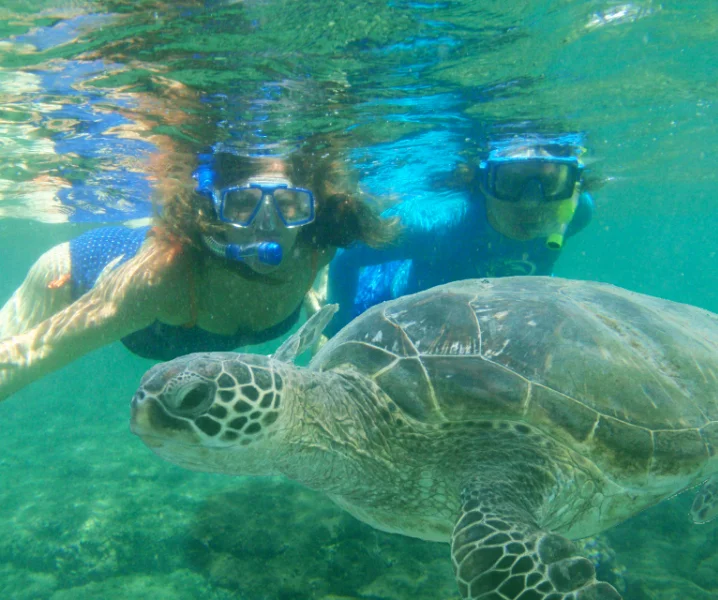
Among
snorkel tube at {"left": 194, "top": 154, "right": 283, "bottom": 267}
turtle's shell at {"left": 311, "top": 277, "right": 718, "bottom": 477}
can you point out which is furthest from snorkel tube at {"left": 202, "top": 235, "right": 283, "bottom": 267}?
turtle's shell at {"left": 311, "top": 277, "right": 718, "bottom": 477}

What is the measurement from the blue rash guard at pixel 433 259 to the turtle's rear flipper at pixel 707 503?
3.57 m

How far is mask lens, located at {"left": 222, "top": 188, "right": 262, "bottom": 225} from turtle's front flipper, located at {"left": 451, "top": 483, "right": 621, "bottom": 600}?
339cm

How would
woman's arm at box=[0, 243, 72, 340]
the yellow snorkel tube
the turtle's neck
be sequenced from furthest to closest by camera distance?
the yellow snorkel tube → woman's arm at box=[0, 243, 72, 340] → the turtle's neck

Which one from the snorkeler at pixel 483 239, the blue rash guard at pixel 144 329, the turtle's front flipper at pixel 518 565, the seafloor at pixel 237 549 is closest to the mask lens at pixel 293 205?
the blue rash guard at pixel 144 329

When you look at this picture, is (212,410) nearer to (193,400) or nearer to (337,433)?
(193,400)

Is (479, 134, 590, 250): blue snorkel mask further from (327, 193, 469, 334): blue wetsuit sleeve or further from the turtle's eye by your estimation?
the turtle's eye

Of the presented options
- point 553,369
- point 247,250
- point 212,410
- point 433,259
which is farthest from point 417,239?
point 212,410

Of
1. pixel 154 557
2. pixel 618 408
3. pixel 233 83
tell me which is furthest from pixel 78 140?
pixel 618 408

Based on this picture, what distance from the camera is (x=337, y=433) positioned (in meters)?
2.51

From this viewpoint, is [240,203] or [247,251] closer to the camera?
[247,251]

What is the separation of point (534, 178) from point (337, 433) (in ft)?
16.4

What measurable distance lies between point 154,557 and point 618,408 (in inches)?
166

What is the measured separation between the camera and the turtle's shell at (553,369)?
2.45 m

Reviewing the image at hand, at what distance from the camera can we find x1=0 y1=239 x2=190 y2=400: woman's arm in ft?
10.4
